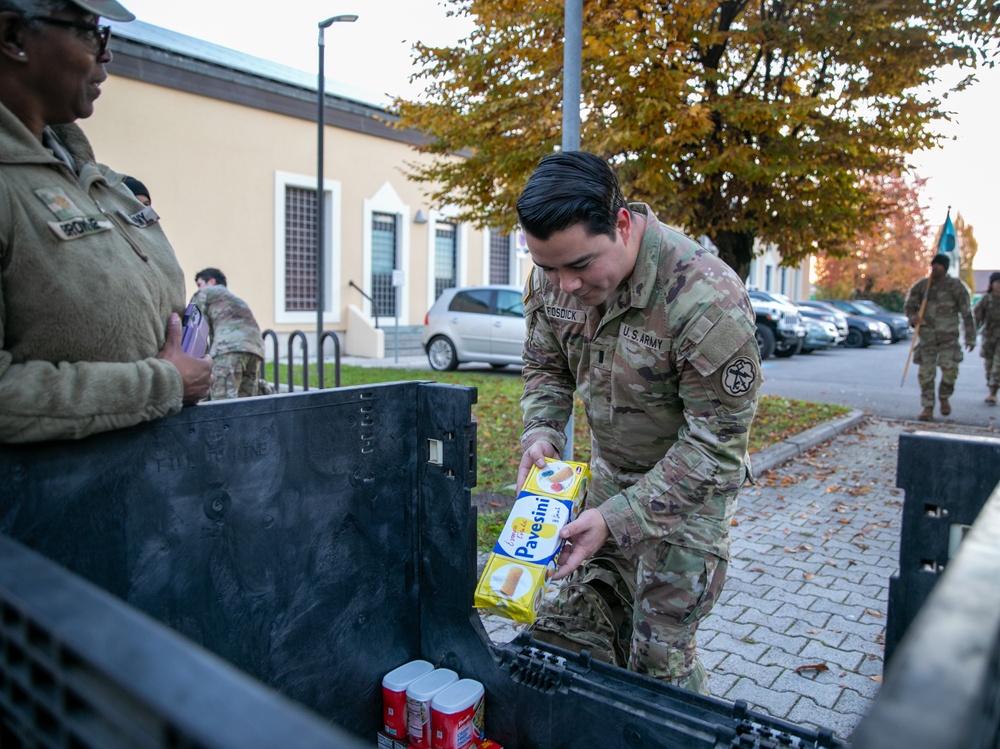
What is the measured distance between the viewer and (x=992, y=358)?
1238 centimetres

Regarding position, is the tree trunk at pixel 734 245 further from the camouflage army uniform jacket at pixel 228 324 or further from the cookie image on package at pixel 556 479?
the cookie image on package at pixel 556 479

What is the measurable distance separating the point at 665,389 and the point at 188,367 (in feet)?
4.29

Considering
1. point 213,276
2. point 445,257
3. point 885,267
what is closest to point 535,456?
point 213,276

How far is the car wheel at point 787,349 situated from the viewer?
21.0 metres

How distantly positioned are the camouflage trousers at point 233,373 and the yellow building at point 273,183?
19.7 feet

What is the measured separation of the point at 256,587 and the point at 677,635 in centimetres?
119

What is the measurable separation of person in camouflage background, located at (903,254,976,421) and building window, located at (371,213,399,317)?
1221cm

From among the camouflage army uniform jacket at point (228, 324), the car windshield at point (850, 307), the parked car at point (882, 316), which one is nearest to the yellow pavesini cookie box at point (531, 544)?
the camouflage army uniform jacket at point (228, 324)

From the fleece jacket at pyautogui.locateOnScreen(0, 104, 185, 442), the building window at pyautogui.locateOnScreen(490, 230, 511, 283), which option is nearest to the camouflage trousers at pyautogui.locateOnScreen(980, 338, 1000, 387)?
the building window at pyautogui.locateOnScreen(490, 230, 511, 283)

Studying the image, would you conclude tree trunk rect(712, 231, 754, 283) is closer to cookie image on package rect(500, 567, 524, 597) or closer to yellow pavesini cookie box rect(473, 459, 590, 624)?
yellow pavesini cookie box rect(473, 459, 590, 624)

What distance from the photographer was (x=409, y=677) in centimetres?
237

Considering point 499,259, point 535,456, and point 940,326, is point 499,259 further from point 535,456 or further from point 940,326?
point 535,456

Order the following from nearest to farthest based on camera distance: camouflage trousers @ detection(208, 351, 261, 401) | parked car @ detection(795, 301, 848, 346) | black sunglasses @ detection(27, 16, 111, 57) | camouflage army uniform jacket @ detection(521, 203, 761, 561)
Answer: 1. black sunglasses @ detection(27, 16, 111, 57)
2. camouflage army uniform jacket @ detection(521, 203, 761, 561)
3. camouflage trousers @ detection(208, 351, 261, 401)
4. parked car @ detection(795, 301, 848, 346)

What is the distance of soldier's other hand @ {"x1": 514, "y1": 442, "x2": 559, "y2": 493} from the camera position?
237 cm
